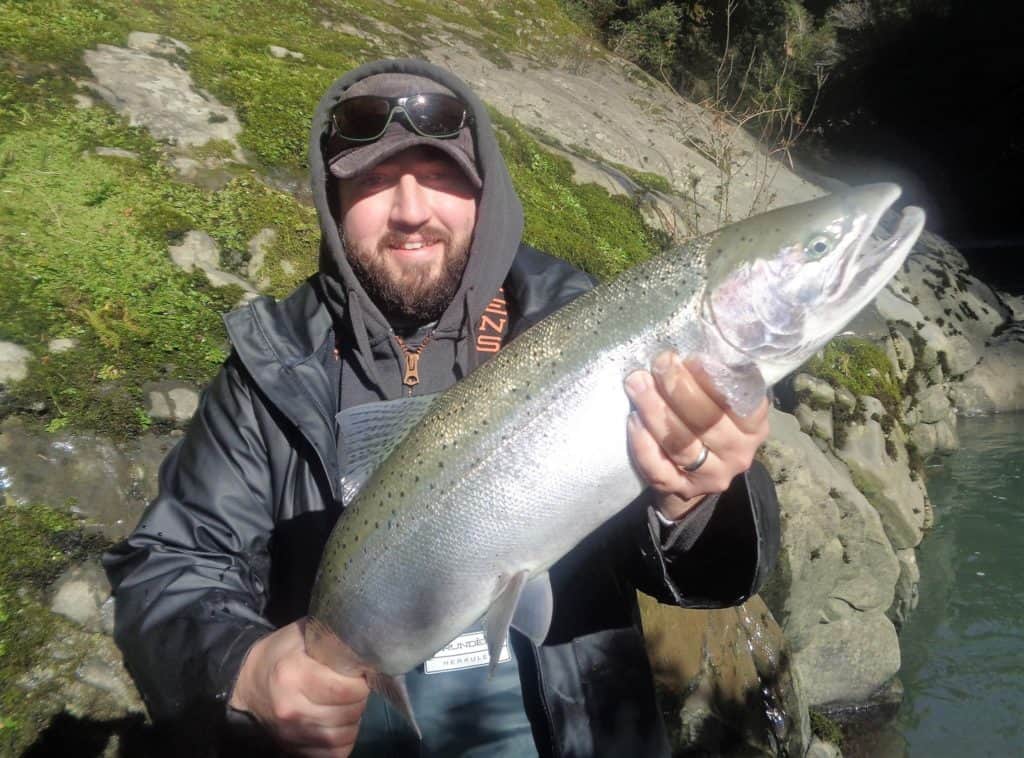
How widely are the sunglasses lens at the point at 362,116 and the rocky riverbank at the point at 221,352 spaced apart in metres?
1.47

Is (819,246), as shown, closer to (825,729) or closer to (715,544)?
(715,544)

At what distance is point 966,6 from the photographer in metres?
21.8

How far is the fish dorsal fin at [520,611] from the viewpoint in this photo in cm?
223

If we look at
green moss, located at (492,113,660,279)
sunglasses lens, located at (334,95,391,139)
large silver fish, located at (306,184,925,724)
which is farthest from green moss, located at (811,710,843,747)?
sunglasses lens, located at (334,95,391,139)

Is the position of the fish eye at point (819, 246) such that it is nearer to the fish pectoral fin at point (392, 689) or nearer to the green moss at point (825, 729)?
the fish pectoral fin at point (392, 689)

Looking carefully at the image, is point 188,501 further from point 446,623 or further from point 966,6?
point 966,6

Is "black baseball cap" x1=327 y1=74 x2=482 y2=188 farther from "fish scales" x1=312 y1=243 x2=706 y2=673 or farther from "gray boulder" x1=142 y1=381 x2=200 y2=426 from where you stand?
"gray boulder" x1=142 y1=381 x2=200 y2=426

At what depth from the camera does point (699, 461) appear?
2.14 meters

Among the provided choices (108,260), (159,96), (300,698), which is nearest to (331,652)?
(300,698)

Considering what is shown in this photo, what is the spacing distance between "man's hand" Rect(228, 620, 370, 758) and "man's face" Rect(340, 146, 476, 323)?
1.37 m

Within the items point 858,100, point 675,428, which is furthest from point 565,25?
point 675,428

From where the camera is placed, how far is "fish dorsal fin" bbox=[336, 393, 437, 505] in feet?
8.24

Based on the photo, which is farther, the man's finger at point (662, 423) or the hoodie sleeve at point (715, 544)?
the hoodie sleeve at point (715, 544)

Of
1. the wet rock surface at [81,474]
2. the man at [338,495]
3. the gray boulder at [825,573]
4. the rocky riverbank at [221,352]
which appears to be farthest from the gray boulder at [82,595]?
the gray boulder at [825,573]
